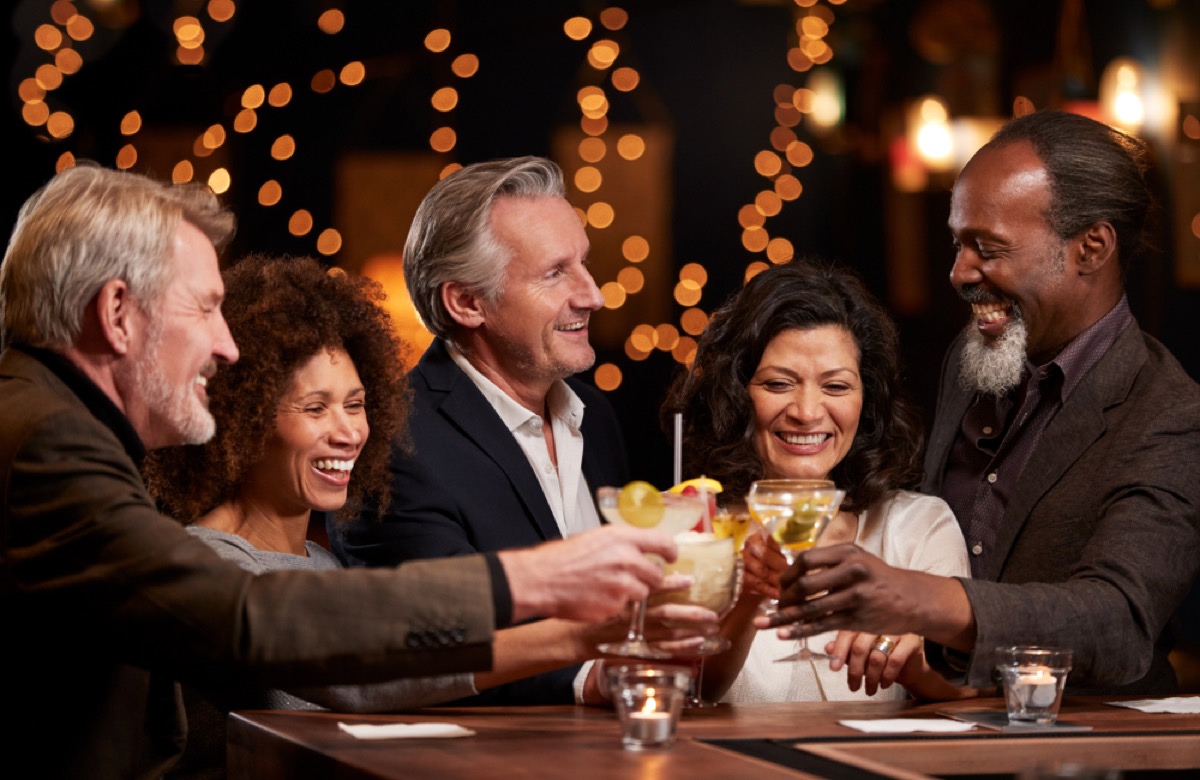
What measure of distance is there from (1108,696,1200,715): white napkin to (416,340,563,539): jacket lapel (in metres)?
1.30

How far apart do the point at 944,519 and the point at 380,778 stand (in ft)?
5.84

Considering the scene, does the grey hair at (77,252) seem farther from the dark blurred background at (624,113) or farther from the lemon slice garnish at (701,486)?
the dark blurred background at (624,113)

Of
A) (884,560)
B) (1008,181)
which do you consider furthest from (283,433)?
(1008,181)

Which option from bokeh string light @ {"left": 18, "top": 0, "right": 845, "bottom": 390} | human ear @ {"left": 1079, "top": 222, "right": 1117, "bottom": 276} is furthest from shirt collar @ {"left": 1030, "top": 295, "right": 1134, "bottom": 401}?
bokeh string light @ {"left": 18, "top": 0, "right": 845, "bottom": 390}

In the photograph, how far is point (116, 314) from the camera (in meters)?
2.61

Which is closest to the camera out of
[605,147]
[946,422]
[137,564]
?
[137,564]

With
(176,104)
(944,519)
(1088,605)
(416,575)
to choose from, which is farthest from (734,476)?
(176,104)

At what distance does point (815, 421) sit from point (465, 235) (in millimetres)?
996

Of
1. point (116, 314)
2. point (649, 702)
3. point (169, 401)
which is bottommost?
point (649, 702)

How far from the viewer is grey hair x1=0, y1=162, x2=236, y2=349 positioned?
8.47ft

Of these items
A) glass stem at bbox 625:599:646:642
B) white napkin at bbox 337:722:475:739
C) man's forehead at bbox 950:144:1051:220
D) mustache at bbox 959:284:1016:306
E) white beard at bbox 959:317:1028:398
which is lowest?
white napkin at bbox 337:722:475:739

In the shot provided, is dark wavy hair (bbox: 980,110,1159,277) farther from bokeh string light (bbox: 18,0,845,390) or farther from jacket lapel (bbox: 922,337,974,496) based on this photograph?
bokeh string light (bbox: 18,0,845,390)

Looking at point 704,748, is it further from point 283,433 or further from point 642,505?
point 283,433

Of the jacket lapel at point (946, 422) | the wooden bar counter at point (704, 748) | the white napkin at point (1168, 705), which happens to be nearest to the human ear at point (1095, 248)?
the jacket lapel at point (946, 422)
